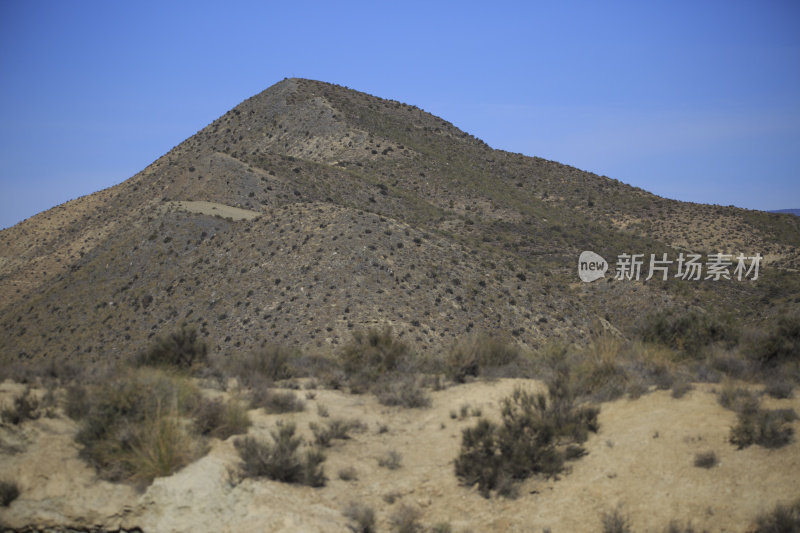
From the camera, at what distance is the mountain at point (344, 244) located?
36.0 m

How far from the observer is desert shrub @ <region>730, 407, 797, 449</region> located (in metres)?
10.0

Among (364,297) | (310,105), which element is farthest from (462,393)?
(310,105)

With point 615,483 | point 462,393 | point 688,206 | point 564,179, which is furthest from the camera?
point 564,179

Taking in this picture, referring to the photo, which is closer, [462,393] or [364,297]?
[462,393]

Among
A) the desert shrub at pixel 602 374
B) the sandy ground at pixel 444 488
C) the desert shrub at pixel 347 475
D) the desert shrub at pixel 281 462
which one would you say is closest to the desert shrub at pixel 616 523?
the sandy ground at pixel 444 488

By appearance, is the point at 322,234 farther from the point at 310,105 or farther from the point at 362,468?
the point at 310,105

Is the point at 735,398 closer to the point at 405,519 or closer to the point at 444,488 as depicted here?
the point at 444,488

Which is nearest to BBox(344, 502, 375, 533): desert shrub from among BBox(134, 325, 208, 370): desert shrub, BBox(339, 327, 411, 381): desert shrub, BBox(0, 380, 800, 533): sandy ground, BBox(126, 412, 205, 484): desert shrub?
BBox(0, 380, 800, 533): sandy ground

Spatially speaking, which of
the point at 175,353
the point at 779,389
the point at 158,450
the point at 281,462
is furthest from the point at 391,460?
the point at 175,353

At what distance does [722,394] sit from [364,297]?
24106 mm

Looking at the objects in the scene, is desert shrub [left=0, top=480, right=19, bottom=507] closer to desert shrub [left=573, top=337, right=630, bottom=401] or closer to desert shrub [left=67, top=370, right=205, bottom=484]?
desert shrub [left=67, top=370, right=205, bottom=484]

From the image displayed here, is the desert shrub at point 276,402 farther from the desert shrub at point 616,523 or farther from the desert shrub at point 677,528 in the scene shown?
the desert shrub at point 677,528

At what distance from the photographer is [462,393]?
14.4 m

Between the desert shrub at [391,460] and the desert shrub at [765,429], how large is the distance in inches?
209
